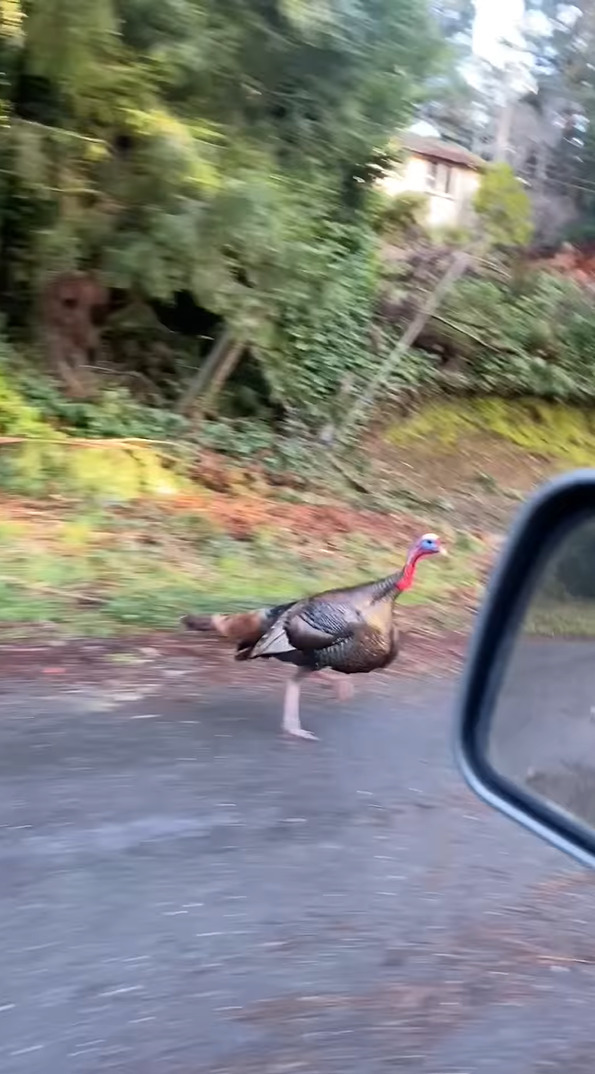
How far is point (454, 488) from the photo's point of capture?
51.3 feet

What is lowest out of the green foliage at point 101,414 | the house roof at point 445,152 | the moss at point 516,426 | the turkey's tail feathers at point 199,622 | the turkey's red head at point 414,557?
the moss at point 516,426

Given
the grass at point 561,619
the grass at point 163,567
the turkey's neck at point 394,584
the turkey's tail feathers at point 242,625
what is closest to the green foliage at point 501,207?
the grass at point 163,567

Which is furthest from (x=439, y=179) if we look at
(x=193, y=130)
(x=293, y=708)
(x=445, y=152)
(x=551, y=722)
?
(x=551, y=722)

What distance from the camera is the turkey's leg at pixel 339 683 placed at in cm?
698

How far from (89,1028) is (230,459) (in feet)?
35.2

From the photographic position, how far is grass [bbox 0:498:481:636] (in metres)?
8.21

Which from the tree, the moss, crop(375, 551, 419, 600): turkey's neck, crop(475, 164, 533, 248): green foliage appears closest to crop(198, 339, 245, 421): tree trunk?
the tree

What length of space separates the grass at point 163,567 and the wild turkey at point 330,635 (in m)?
1.94

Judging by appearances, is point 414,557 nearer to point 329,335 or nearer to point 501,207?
point 329,335

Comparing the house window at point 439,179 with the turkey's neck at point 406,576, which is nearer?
the turkey's neck at point 406,576

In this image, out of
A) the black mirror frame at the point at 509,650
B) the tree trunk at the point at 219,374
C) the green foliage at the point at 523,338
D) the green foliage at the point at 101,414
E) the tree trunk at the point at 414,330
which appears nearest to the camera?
the black mirror frame at the point at 509,650

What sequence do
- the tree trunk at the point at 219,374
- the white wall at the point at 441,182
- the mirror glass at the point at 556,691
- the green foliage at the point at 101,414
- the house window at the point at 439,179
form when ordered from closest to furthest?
the mirror glass at the point at 556,691
the green foliage at the point at 101,414
the tree trunk at the point at 219,374
the white wall at the point at 441,182
the house window at the point at 439,179

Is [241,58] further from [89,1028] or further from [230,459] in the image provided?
[89,1028]

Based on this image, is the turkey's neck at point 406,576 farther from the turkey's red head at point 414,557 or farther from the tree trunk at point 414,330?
the tree trunk at point 414,330
